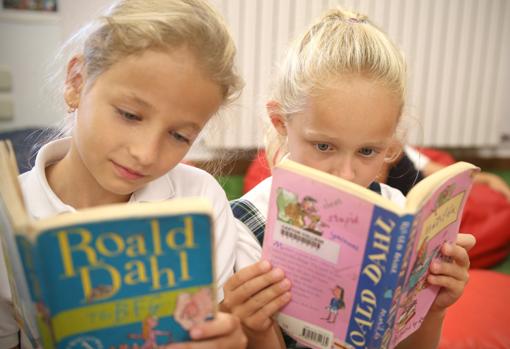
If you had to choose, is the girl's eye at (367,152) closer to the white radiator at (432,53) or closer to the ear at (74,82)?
the ear at (74,82)

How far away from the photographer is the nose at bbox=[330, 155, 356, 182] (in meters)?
0.88

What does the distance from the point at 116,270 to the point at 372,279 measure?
0.32 metres

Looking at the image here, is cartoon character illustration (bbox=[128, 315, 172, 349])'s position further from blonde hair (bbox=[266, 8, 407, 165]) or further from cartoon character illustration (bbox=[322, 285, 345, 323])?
blonde hair (bbox=[266, 8, 407, 165])

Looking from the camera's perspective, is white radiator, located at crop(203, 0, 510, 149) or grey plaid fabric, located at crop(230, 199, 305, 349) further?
white radiator, located at crop(203, 0, 510, 149)

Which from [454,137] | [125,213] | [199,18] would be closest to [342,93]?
[199,18]

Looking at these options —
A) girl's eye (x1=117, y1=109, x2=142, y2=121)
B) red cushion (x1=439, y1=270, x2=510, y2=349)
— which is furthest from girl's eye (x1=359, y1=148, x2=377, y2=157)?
red cushion (x1=439, y1=270, x2=510, y2=349)

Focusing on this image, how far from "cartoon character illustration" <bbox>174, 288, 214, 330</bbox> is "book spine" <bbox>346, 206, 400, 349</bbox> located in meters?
0.21

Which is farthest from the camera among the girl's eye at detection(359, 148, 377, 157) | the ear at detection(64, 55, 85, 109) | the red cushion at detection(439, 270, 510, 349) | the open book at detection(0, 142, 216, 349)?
the red cushion at detection(439, 270, 510, 349)

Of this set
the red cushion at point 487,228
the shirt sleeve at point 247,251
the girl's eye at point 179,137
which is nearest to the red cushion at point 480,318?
the red cushion at point 487,228

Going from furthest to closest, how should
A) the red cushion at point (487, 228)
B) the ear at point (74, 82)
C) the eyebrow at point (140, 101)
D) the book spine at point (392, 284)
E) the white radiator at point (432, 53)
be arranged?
the white radiator at point (432, 53)
the red cushion at point (487, 228)
the ear at point (74, 82)
the eyebrow at point (140, 101)
the book spine at point (392, 284)

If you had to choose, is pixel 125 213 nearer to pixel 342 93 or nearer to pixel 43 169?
pixel 43 169

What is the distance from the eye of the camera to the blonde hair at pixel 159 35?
732mm

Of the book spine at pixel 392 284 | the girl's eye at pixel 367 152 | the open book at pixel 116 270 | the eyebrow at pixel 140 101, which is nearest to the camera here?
the open book at pixel 116 270

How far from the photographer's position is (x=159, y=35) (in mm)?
724
